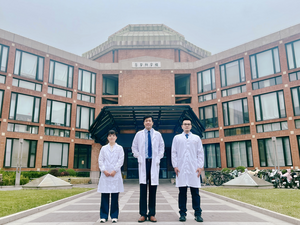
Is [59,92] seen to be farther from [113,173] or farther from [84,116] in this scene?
[113,173]

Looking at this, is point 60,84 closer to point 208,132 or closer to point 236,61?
point 208,132

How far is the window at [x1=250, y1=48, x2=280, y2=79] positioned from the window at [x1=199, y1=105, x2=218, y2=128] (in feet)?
17.3

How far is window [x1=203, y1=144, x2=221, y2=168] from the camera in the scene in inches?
1033

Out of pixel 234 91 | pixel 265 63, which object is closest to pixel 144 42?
pixel 234 91

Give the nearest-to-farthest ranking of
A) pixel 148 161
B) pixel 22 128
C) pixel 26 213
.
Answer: pixel 148 161, pixel 26 213, pixel 22 128

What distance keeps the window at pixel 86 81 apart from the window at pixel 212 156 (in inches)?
567

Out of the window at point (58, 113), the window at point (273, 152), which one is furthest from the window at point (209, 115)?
the window at point (58, 113)

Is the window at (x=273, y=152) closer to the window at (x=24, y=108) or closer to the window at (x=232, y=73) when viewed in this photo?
the window at (x=232, y=73)

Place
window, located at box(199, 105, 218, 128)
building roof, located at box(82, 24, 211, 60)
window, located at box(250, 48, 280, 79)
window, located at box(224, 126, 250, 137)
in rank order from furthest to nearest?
1. building roof, located at box(82, 24, 211, 60)
2. window, located at box(199, 105, 218, 128)
3. window, located at box(224, 126, 250, 137)
4. window, located at box(250, 48, 280, 79)

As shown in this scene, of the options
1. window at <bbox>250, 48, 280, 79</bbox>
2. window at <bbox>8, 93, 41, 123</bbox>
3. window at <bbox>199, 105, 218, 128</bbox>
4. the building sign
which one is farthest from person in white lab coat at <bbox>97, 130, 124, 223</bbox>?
the building sign

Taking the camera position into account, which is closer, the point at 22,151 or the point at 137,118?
the point at 137,118

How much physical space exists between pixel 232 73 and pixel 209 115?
5.02 m

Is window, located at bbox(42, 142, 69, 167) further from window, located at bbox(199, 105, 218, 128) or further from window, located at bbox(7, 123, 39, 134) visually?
window, located at bbox(199, 105, 218, 128)

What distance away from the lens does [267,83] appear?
2362cm
